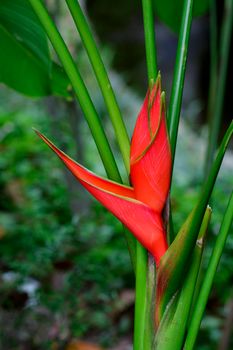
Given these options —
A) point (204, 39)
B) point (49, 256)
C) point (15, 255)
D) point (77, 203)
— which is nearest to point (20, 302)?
point (15, 255)

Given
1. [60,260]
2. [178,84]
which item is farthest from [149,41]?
[60,260]

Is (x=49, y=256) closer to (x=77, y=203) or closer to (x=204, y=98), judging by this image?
(x=77, y=203)

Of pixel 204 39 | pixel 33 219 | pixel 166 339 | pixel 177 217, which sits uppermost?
pixel 166 339

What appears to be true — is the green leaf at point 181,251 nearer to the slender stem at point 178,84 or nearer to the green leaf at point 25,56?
the slender stem at point 178,84

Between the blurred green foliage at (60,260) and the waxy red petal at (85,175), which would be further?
the blurred green foliage at (60,260)

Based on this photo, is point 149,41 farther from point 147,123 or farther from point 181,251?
point 181,251

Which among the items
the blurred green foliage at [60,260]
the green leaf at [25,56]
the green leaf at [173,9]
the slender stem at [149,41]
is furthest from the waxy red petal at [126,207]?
the blurred green foliage at [60,260]
